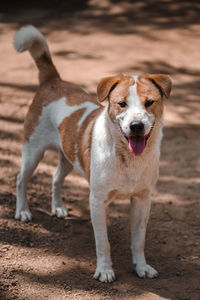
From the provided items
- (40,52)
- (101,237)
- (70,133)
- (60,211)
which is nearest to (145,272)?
(101,237)

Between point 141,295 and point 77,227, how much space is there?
1.29 m

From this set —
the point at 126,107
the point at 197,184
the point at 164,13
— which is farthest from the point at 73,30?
the point at 126,107

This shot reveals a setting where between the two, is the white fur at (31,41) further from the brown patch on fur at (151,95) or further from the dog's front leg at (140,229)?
the dog's front leg at (140,229)

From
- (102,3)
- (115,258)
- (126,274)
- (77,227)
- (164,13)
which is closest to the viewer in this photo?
(126,274)

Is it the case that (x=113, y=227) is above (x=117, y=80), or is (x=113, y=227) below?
below

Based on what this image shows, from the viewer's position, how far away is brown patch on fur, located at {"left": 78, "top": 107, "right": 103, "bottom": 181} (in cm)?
387

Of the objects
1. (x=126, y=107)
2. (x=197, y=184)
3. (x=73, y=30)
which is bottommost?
(x=197, y=184)

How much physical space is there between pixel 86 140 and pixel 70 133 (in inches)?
12.7

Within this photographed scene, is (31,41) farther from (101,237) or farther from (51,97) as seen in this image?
(101,237)

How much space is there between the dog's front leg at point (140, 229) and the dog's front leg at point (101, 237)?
0.27 m

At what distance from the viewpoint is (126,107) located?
3.29 metres

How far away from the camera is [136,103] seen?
326 centimetres

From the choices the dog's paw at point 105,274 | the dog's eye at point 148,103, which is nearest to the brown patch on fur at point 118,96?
the dog's eye at point 148,103

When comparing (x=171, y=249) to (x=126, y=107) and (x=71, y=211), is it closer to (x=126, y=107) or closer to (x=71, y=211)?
(x=71, y=211)
